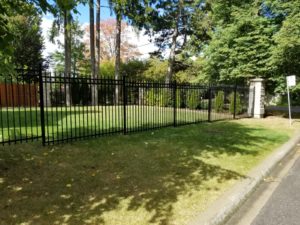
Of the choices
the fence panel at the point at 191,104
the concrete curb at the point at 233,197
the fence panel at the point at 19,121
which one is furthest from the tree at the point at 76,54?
the concrete curb at the point at 233,197

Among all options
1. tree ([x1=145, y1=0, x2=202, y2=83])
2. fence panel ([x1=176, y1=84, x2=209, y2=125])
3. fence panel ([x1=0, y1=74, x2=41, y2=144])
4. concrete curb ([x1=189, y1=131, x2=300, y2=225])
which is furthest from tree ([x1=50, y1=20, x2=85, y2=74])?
concrete curb ([x1=189, y1=131, x2=300, y2=225])

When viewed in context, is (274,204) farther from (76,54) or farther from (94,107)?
(76,54)

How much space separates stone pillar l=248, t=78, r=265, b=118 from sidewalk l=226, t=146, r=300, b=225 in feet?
34.9

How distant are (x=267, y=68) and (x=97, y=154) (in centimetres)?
1209

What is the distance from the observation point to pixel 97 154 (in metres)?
6.19

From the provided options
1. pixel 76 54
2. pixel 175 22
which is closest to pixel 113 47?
pixel 76 54

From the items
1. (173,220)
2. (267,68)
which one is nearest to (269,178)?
(173,220)

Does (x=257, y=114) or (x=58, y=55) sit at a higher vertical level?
(x=58, y=55)

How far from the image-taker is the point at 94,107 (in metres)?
10.1

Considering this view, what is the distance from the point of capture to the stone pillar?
15883 millimetres

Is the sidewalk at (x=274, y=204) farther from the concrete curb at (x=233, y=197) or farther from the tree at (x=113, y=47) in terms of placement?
the tree at (x=113, y=47)

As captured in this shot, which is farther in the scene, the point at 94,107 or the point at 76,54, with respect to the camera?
the point at 76,54

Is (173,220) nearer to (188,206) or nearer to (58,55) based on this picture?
(188,206)

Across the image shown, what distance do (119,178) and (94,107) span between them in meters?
5.69
